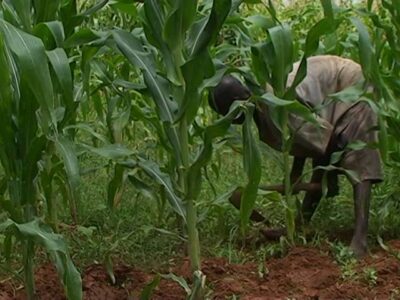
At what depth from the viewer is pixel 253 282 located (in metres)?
3.19

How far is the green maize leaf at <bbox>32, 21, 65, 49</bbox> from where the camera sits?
2574 millimetres

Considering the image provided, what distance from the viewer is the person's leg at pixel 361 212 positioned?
351cm

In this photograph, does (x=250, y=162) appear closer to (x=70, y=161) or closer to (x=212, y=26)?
(x=212, y=26)

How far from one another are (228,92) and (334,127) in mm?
568

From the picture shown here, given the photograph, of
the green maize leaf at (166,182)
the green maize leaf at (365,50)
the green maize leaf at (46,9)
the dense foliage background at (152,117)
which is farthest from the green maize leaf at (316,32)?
the green maize leaf at (46,9)

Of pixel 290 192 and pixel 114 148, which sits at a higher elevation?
pixel 114 148

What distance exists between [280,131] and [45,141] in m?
1.17

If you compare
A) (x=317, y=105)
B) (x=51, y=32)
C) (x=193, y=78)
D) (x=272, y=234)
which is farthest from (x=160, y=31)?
(x=272, y=234)

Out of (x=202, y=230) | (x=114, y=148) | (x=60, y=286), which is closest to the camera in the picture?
(x=114, y=148)

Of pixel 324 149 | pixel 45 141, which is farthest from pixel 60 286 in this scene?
pixel 324 149

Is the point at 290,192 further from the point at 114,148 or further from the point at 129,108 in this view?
the point at 114,148

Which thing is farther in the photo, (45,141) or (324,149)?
(324,149)

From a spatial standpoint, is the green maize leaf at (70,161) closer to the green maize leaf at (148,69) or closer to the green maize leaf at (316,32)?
the green maize leaf at (148,69)

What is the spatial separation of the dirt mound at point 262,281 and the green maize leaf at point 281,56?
0.71m
